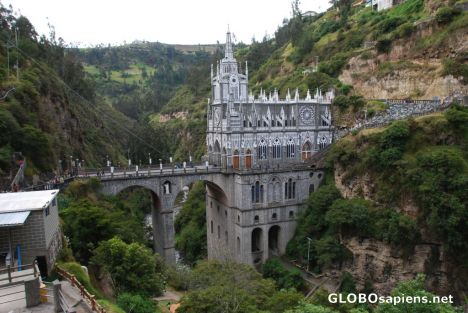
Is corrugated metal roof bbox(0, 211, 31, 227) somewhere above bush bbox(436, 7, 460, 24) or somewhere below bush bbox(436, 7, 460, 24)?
below

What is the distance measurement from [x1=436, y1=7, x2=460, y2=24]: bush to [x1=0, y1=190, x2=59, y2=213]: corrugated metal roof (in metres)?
53.5

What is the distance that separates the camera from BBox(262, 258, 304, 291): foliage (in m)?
41.3

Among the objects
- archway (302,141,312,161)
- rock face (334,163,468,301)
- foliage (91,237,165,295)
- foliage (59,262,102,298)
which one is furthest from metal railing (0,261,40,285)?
archway (302,141,312,161)

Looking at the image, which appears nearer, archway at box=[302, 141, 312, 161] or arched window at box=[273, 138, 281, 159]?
arched window at box=[273, 138, 281, 159]

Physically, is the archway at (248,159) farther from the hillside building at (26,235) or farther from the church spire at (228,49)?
the hillside building at (26,235)

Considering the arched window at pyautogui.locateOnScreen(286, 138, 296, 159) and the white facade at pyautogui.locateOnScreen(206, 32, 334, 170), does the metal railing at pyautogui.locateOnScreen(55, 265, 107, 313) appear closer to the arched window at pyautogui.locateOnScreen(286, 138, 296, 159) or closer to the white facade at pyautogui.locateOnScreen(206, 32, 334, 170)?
the white facade at pyautogui.locateOnScreen(206, 32, 334, 170)

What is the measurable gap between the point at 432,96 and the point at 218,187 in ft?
98.3

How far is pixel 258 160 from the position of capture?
48.0m

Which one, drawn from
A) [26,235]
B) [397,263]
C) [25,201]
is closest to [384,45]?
[397,263]

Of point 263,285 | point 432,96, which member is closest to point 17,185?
point 263,285

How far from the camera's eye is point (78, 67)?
8456 cm

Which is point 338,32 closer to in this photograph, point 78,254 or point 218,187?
point 218,187

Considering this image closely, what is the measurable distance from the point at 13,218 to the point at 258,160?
3221cm

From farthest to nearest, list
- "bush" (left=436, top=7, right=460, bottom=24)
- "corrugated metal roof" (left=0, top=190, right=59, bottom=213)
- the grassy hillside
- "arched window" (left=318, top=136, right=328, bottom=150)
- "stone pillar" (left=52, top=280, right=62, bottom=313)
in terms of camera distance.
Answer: "bush" (left=436, top=7, right=460, bottom=24), "arched window" (left=318, top=136, right=328, bottom=150), the grassy hillside, "corrugated metal roof" (left=0, top=190, right=59, bottom=213), "stone pillar" (left=52, top=280, right=62, bottom=313)
